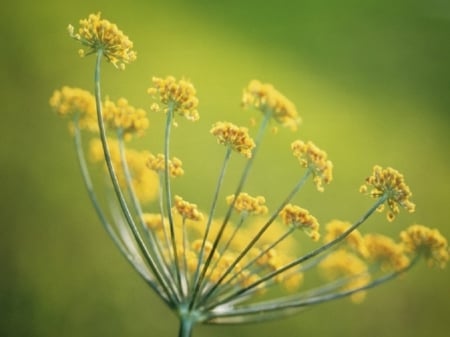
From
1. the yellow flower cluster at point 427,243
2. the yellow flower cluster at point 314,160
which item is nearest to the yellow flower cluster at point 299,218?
the yellow flower cluster at point 314,160

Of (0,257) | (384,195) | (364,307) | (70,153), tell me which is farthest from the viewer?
(364,307)

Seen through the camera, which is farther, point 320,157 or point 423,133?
point 423,133

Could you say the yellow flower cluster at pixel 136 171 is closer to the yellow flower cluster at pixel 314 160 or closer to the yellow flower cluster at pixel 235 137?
the yellow flower cluster at pixel 235 137

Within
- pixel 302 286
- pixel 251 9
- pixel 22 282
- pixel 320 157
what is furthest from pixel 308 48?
pixel 22 282

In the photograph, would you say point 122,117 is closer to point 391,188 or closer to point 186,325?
point 186,325

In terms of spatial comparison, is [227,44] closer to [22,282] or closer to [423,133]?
[423,133]

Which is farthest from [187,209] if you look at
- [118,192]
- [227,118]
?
[227,118]
